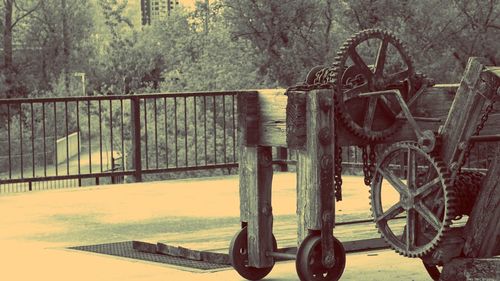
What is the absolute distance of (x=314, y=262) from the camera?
711 centimetres

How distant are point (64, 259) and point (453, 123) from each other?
11.8 feet

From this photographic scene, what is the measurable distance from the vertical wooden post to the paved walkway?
2.52ft

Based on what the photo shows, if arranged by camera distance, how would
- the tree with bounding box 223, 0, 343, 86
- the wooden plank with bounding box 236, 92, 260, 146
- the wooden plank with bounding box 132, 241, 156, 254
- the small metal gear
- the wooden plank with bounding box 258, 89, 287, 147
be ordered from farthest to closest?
1. the tree with bounding box 223, 0, 343, 86
2. the wooden plank with bounding box 132, 241, 156, 254
3. the wooden plank with bounding box 236, 92, 260, 146
4. the wooden plank with bounding box 258, 89, 287, 147
5. the small metal gear

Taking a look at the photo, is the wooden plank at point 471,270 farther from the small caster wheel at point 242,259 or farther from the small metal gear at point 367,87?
the small caster wheel at point 242,259

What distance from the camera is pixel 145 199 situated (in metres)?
13.3

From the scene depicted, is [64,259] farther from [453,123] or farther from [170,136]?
[170,136]

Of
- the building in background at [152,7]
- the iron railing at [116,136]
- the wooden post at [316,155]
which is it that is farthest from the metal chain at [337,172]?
the building in background at [152,7]

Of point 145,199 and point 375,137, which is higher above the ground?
point 375,137

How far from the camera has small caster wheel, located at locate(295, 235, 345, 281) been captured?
7.05 metres

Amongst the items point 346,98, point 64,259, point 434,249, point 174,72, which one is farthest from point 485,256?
point 174,72

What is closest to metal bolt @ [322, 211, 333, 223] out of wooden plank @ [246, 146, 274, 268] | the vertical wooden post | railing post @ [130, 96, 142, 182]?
the vertical wooden post

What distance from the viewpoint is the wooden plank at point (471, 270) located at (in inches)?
254

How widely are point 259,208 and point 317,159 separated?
0.77 metres

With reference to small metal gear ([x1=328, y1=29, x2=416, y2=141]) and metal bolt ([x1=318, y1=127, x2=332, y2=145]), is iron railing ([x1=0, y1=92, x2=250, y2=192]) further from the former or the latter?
metal bolt ([x1=318, y1=127, x2=332, y2=145])
